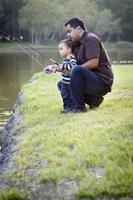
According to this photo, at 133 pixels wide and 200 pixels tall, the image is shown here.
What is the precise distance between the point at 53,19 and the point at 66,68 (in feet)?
293

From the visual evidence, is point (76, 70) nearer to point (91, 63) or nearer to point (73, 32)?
point (91, 63)

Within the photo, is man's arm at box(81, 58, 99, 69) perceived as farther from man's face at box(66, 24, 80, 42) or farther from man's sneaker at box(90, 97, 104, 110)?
man's sneaker at box(90, 97, 104, 110)

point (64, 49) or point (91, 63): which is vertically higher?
point (64, 49)

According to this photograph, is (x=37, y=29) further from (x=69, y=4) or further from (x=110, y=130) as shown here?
(x=110, y=130)

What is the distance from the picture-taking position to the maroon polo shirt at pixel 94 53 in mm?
9656

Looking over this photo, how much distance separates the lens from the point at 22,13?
9444cm

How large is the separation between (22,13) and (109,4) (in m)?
40.9

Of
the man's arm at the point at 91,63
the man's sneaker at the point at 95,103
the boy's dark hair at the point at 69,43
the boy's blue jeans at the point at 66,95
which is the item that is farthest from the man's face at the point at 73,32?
the man's sneaker at the point at 95,103

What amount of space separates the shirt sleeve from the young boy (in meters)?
0.36

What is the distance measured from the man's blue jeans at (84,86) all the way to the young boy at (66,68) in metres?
0.25

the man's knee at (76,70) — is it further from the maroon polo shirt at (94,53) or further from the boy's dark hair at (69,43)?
the boy's dark hair at (69,43)

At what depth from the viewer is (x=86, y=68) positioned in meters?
9.65

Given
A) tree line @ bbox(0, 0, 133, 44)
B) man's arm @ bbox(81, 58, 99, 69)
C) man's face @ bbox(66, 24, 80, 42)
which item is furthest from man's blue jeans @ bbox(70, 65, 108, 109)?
tree line @ bbox(0, 0, 133, 44)

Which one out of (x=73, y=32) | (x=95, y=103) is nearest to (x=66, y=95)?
(x=95, y=103)
